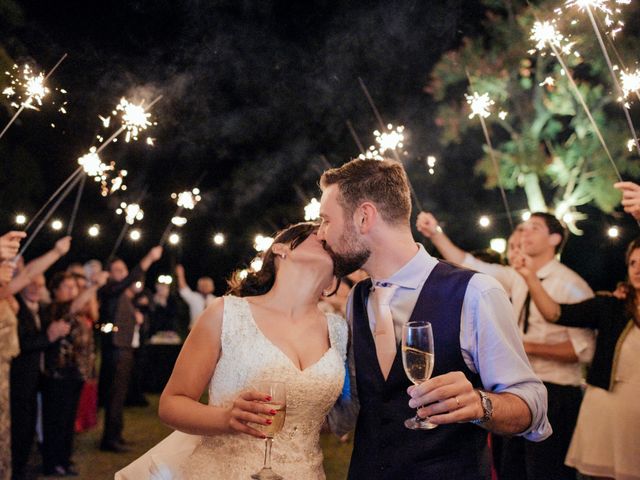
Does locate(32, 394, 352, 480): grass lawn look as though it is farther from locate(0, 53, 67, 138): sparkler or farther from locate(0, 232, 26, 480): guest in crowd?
locate(0, 53, 67, 138): sparkler

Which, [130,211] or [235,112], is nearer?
A: [235,112]

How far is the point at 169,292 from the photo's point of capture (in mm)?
11852

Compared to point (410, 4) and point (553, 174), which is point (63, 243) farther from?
point (553, 174)

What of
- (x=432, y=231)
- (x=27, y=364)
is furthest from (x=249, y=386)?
(x=27, y=364)

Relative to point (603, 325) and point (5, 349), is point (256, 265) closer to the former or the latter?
point (603, 325)

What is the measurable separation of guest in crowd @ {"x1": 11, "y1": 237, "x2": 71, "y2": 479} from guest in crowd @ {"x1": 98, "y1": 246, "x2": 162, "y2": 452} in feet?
4.26

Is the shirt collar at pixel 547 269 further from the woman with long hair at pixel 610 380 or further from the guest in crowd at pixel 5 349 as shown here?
the guest in crowd at pixel 5 349

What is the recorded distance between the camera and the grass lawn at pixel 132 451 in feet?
21.4

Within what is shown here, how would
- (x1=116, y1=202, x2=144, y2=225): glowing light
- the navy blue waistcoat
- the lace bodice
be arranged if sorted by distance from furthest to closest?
(x1=116, y1=202, x2=144, y2=225): glowing light < the lace bodice < the navy blue waistcoat

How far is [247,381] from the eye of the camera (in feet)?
9.52

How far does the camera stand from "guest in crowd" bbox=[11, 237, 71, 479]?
5.66 m

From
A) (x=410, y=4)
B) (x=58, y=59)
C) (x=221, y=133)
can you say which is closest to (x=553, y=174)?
(x=410, y=4)

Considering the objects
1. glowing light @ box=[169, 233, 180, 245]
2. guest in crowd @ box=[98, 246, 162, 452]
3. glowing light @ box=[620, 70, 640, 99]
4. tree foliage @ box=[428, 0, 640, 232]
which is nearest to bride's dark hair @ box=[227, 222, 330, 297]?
glowing light @ box=[620, 70, 640, 99]

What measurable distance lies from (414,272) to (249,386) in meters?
0.87
